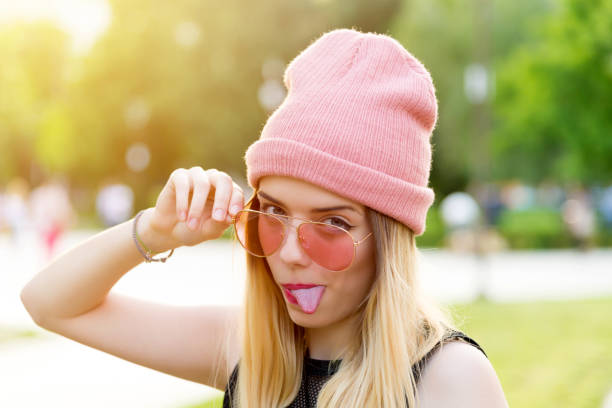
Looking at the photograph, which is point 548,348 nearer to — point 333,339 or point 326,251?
point 333,339

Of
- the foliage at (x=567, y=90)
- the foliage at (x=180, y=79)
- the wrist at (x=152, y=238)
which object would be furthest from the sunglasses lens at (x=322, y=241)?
the foliage at (x=180, y=79)

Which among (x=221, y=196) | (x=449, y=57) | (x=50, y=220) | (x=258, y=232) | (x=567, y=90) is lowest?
(x=50, y=220)

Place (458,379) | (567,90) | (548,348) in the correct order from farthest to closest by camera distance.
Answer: (567,90)
(548,348)
(458,379)

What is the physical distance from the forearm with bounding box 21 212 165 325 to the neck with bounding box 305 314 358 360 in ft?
1.86

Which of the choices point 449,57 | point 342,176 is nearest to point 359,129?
point 342,176

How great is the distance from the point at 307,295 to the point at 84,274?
0.67m

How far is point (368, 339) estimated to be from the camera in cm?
195

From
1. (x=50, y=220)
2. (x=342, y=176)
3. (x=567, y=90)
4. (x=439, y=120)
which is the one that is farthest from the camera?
(x=439, y=120)

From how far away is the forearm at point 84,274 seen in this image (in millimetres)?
2105

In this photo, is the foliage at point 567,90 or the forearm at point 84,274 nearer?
the forearm at point 84,274

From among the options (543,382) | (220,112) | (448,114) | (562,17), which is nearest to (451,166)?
(448,114)

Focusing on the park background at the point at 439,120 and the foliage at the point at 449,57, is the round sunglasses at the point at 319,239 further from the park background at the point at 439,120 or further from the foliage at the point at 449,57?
the foliage at the point at 449,57

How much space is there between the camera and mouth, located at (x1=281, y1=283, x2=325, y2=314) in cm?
194

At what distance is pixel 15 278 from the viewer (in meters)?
13.1
